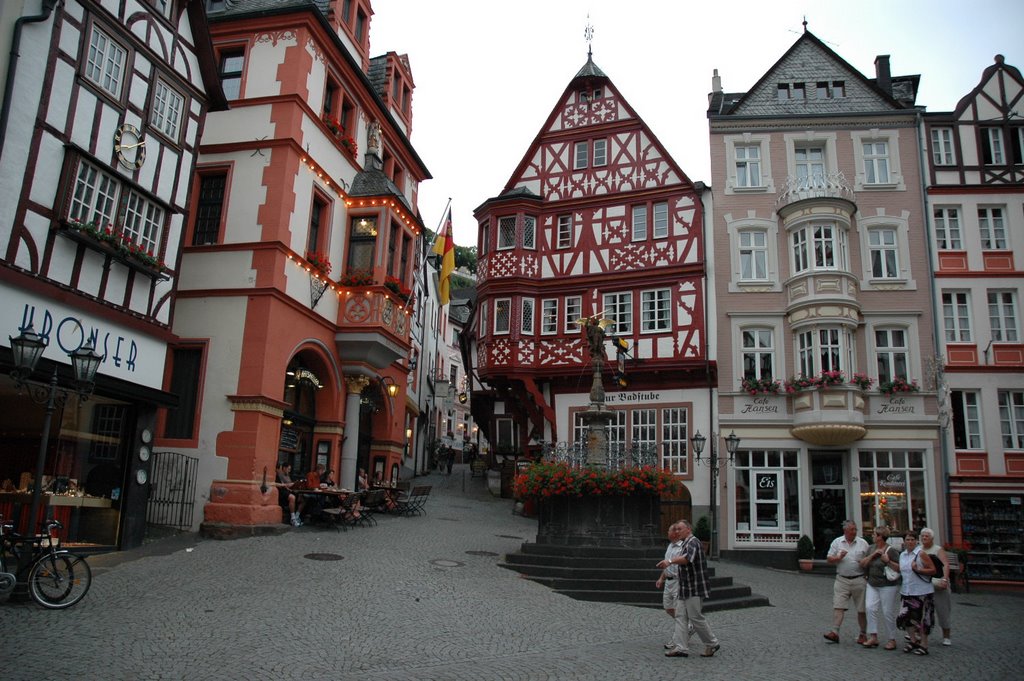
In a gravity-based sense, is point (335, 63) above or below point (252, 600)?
above

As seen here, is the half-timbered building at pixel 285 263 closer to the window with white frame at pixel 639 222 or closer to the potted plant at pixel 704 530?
the window with white frame at pixel 639 222

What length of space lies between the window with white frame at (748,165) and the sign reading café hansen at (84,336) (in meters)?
19.7

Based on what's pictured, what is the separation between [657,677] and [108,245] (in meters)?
12.2

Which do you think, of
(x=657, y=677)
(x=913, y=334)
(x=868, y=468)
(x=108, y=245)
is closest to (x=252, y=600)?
(x=657, y=677)

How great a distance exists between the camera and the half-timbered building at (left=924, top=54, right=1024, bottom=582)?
24.5 metres

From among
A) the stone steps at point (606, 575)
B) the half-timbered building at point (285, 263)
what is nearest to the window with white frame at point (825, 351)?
the stone steps at point (606, 575)

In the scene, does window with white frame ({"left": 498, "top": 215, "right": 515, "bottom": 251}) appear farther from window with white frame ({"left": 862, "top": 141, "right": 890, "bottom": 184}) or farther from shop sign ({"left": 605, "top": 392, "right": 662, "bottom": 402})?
window with white frame ({"left": 862, "top": 141, "right": 890, "bottom": 184})

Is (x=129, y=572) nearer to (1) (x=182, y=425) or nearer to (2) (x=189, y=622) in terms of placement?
(2) (x=189, y=622)

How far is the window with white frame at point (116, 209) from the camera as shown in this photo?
14641 mm

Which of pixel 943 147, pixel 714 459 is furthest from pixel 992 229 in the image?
pixel 714 459

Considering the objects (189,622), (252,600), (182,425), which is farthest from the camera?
(182,425)

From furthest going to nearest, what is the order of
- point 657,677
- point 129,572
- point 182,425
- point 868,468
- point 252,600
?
point 868,468
point 182,425
point 129,572
point 252,600
point 657,677

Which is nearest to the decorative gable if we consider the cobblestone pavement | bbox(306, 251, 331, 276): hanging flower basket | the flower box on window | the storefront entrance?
the storefront entrance

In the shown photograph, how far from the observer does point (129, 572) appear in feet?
43.7
